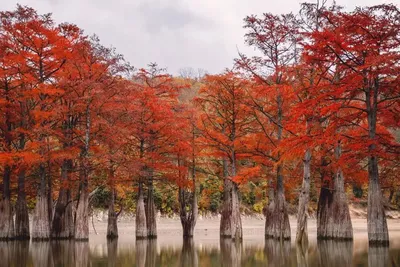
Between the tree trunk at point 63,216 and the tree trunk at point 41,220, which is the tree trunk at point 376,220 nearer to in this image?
the tree trunk at point 41,220

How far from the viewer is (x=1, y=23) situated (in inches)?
1113

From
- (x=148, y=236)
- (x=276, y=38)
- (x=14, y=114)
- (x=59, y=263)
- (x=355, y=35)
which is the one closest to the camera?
(x=59, y=263)

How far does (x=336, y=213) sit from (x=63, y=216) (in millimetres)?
15451

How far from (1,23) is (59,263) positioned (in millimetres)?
16460

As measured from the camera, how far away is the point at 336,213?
27.0 meters

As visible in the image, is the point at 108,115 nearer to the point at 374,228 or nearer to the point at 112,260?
the point at 112,260

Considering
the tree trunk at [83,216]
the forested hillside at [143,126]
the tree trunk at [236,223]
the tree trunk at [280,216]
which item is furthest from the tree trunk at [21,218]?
the tree trunk at [280,216]

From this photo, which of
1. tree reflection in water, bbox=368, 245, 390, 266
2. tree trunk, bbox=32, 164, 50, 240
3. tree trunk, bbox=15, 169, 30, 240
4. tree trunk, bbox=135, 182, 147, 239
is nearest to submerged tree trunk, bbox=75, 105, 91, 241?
tree trunk, bbox=32, 164, 50, 240

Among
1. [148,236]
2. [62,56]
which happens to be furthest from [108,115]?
[148,236]

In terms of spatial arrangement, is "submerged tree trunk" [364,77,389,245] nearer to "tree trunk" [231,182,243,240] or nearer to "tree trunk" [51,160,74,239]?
Result: "tree trunk" [231,182,243,240]

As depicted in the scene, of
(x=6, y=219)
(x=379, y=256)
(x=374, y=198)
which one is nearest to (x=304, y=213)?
(x=374, y=198)

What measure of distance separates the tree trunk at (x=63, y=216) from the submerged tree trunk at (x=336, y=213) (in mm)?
14389

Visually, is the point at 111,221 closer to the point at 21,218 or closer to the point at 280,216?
the point at 21,218

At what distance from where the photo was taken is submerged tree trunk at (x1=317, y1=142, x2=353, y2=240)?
26.7 meters
